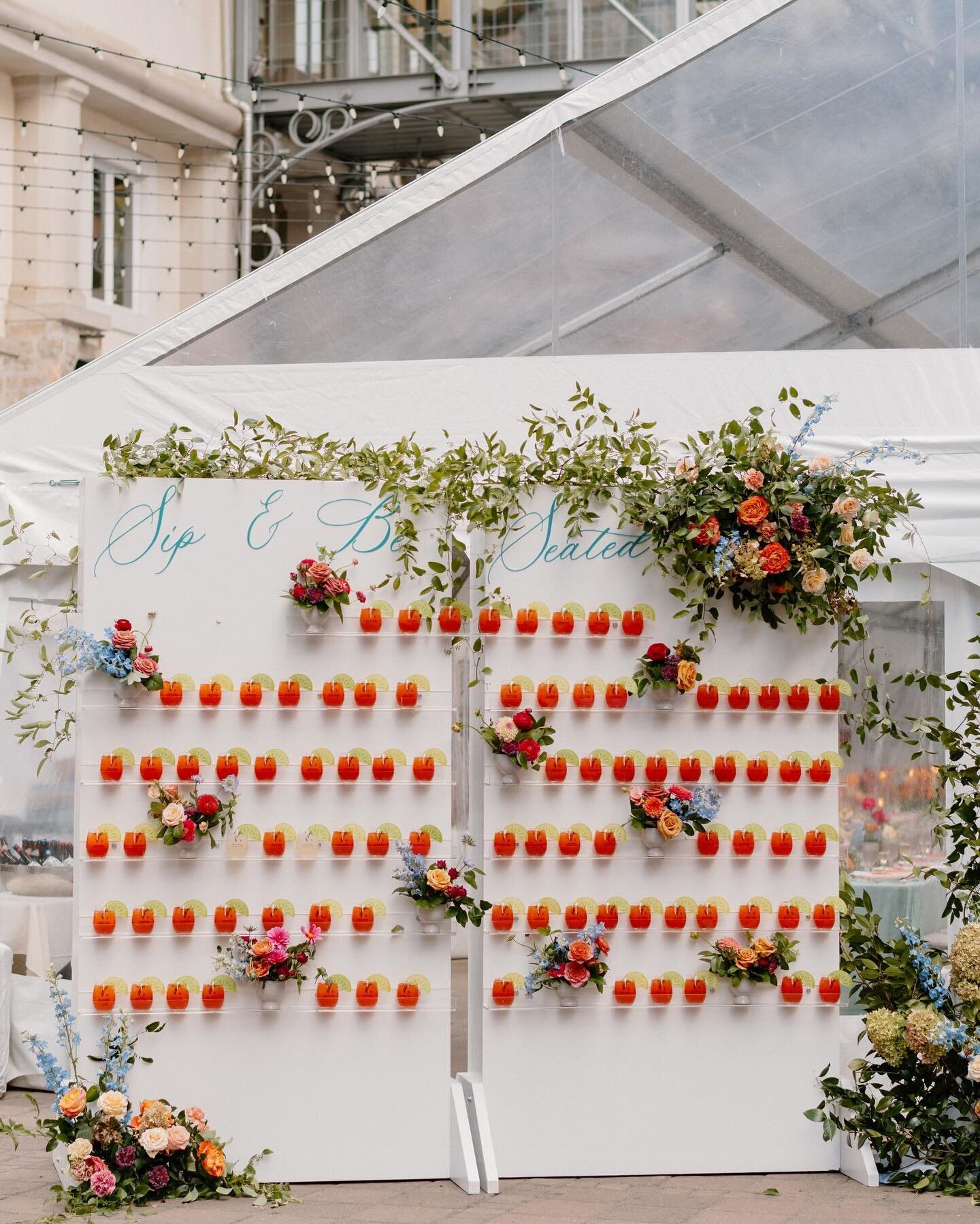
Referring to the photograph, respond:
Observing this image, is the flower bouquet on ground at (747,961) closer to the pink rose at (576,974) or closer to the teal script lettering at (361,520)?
the pink rose at (576,974)

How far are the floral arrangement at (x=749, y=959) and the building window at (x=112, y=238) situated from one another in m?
8.41

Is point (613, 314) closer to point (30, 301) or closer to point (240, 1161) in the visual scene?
point (240, 1161)

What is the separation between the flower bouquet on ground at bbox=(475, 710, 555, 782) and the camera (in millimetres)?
4184

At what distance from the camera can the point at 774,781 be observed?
4363 millimetres

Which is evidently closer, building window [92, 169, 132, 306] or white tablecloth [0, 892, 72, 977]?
white tablecloth [0, 892, 72, 977]

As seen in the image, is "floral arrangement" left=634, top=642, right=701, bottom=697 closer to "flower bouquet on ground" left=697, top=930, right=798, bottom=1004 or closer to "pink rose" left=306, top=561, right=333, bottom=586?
"flower bouquet on ground" left=697, top=930, right=798, bottom=1004

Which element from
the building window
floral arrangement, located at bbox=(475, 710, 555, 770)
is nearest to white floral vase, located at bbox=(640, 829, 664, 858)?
floral arrangement, located at bbox=(475, 710, 555, 770)

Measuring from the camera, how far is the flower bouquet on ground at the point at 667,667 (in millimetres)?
4230

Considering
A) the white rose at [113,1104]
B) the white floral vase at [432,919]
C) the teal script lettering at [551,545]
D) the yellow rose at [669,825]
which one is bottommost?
the white rose at [113,1104]

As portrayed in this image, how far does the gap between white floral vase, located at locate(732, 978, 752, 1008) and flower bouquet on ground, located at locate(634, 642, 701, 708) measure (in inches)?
31.2

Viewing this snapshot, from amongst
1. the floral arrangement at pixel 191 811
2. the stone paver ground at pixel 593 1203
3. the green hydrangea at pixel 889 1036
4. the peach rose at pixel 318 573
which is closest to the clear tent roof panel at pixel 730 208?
the peach rose at pixel 318 573

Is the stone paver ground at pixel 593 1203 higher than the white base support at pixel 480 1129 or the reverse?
the reverse

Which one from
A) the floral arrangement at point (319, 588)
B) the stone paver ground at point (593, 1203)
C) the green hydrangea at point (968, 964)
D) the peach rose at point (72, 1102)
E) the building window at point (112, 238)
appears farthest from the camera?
the building window at point (112, 238)

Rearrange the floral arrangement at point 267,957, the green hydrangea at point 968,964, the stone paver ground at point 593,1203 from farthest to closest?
1. the green hydrangea at point 968,964
2. the floral arrangement at point 267,957
3. the stone paver ground at point 593,1203
